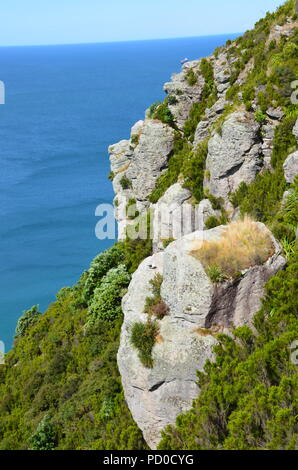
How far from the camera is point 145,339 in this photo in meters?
18.2

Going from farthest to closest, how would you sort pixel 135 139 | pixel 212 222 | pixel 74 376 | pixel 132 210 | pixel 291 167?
pixel 135 139, pixel 132 210, pixel 212 222, pixel 74 376, pixel 291 167

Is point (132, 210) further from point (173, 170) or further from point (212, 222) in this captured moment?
point (212, 222)

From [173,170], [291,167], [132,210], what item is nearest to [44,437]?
[291,167]

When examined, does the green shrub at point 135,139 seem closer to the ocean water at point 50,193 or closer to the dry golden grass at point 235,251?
the dry golden grass at point 235,251

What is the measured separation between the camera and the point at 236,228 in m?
19.6

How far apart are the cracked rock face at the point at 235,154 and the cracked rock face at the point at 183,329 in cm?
1159

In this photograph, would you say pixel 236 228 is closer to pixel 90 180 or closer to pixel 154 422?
pixel 154 422

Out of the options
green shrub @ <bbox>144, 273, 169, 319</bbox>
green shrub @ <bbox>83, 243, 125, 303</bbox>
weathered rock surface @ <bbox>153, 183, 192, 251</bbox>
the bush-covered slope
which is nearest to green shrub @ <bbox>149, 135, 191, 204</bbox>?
weathered rock surface @ <bbox>153, 183, 192, 251</bbox>

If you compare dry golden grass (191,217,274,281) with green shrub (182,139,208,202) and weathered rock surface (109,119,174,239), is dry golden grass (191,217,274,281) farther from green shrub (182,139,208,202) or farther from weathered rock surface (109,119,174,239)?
weathered rock surface (109,119,174,239)

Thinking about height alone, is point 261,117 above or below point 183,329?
above

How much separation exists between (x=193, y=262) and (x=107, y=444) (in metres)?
9.24

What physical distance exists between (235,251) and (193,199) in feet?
45.8

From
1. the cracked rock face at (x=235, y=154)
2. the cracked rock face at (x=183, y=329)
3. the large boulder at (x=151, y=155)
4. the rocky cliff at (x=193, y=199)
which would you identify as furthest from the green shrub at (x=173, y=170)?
the cracked rock face at (x=183, y=329)

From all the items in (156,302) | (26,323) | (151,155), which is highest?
(151,155)
